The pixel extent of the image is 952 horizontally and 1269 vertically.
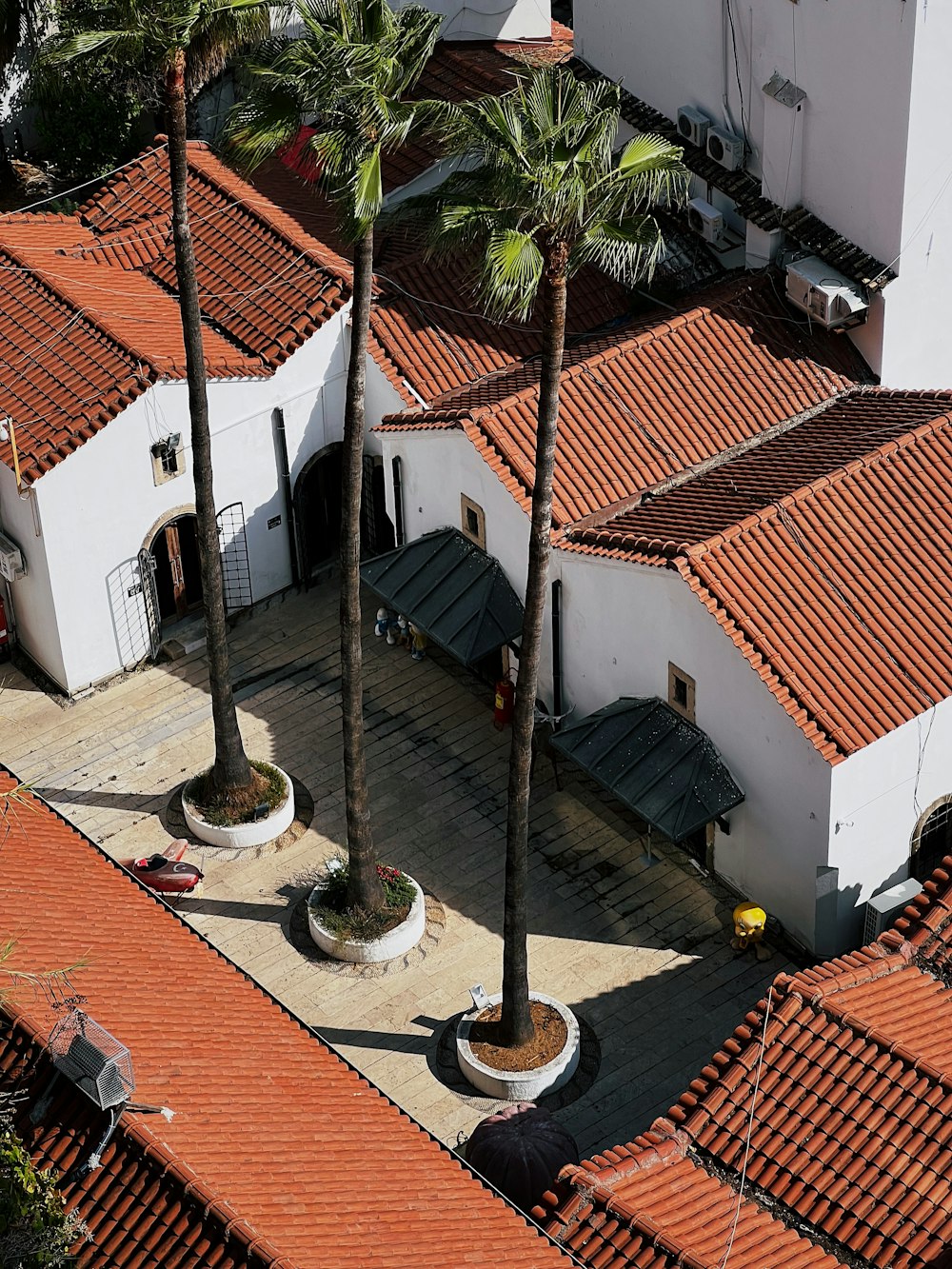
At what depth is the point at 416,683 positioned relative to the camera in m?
43.0

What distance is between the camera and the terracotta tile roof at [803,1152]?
27.8 meters

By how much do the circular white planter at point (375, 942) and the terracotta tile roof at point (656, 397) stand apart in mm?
8000

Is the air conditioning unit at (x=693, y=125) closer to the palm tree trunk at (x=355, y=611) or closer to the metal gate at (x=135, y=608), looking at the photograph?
the palm tree trunk at (x=355, y=611)

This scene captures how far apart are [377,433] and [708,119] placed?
10.0 metres

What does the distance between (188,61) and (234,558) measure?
519 inches

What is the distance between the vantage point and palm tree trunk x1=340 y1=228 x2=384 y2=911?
32250 millimetres

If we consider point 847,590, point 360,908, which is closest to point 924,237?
point 847,590

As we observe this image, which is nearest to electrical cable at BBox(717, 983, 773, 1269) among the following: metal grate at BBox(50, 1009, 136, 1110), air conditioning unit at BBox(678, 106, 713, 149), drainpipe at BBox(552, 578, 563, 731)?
metal grate at BBox(50, 1009, 136, 1110)

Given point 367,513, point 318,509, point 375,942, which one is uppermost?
point 318,509

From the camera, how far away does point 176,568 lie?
43812 millimetres

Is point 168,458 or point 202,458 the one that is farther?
point 168,458

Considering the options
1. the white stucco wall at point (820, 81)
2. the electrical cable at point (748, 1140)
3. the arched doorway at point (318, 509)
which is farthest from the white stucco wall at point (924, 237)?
the electrical cable at point (748, 1140)

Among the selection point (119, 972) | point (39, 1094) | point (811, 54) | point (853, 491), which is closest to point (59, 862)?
point (119, 972)

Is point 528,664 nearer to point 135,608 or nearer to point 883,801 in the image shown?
point 883,801
